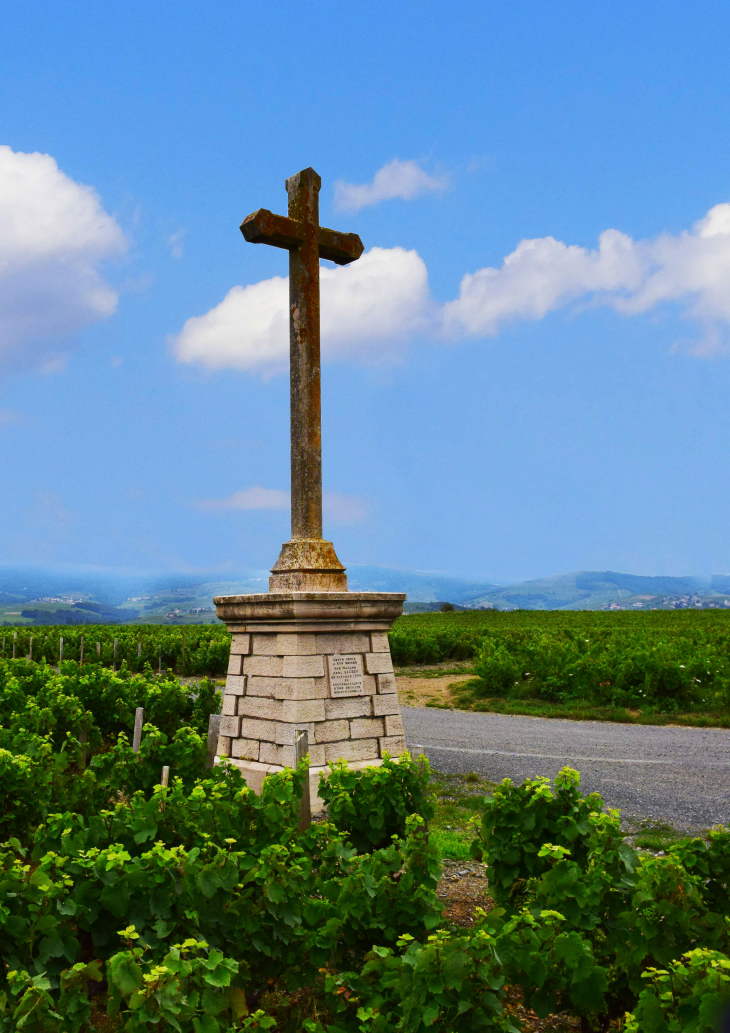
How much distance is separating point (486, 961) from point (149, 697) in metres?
8.27

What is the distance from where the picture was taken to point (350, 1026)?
10.6 ft

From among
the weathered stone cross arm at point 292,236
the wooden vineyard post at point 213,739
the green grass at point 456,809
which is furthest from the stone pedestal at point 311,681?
the weathered stone cross arm at point 292,236

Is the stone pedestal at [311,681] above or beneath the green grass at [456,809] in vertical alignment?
above

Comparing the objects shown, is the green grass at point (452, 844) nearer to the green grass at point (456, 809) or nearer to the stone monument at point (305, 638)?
the green grass at point (456, 809)

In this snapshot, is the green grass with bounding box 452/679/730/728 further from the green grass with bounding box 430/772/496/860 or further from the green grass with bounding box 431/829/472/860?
the green grass with bounding box 431/829/472/860

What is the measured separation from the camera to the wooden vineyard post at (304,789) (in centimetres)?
586

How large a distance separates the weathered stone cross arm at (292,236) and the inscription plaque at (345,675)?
15.3ft

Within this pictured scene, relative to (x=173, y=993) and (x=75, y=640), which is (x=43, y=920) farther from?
(x=75, y=640)

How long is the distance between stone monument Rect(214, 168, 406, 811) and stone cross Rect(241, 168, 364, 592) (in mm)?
11

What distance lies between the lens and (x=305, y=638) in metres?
7.31

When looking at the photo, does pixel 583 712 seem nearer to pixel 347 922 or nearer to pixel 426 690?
pixel 426 690

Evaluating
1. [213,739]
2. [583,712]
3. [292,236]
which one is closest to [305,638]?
[213,739]

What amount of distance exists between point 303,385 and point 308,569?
2.06 m

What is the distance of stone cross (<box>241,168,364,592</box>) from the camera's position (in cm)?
796
